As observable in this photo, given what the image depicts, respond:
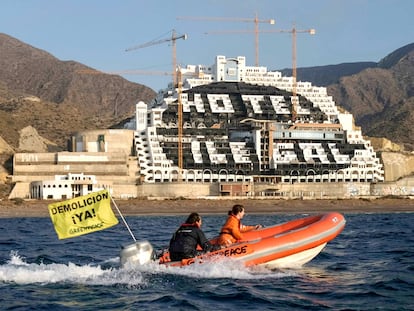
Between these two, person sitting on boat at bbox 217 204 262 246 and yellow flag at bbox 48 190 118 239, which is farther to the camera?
person sitting on boat at bbox 217 204 262 246

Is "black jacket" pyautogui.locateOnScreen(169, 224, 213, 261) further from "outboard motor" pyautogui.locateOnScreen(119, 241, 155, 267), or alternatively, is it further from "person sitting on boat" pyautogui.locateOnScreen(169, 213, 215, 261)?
"outboard motor" pyautogui.locateOnScreen(119, 241, 155, 267)

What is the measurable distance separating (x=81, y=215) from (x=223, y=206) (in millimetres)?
80599

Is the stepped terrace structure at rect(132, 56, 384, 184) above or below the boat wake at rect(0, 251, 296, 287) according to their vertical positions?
above

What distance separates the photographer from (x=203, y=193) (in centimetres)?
11712

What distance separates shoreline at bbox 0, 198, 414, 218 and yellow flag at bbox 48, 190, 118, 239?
63455 millimetres

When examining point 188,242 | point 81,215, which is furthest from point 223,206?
point 81,215

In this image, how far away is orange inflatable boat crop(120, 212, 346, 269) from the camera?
25250mm

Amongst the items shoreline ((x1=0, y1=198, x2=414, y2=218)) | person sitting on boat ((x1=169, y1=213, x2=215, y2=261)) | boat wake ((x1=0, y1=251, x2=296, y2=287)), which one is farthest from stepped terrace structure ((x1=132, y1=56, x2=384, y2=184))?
person sitting on boat ((x1=169, y1=213, x2=215, y2=261))

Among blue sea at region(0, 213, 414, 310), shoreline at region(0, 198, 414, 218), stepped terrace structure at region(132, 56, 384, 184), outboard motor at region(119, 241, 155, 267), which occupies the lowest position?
shoreline at region(0, 198, 414, 218)

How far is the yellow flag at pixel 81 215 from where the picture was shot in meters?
25.1

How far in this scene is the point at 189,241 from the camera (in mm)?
25094

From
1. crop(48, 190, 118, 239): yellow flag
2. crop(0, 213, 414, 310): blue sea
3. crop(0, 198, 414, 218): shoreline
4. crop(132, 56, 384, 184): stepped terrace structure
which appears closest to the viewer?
crop(0, 213, 414, 310): blue sea

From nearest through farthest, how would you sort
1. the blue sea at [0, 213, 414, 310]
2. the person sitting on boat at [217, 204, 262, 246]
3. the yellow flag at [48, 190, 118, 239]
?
1. the blue sea at [0, 213, 414, 310]
2. the yellow flag at [48, 190, 118, 239]
3. the person sitting on boat at [217, 204, 262, 246]

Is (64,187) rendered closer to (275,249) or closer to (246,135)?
(246,135)
